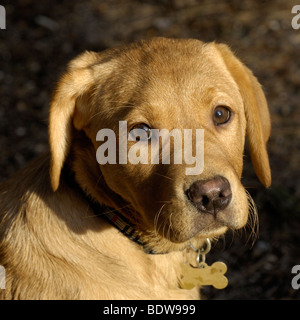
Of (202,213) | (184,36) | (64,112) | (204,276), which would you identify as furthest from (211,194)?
(184,36)

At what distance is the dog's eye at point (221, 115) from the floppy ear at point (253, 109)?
1.09 ft

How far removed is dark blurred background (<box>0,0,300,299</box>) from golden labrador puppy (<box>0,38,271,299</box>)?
7.83 feet

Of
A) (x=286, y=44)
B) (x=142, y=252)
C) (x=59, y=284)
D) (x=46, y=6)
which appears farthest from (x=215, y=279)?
(x=46, y=6)

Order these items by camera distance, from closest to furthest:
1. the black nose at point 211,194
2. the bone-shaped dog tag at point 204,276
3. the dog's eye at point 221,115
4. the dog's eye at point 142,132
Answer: the black nose at point 211,194 < the dog's eye at point 142,132 < the dog's eye at point 221,115 < the bone-shaped dog tag at point 204,276

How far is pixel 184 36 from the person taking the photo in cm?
863

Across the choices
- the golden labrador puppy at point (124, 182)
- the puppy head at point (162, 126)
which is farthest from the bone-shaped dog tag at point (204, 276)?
the puppy head at point (162, 126)

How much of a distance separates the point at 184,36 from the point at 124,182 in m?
5.61

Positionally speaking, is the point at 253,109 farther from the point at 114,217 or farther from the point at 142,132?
the point at 114,217

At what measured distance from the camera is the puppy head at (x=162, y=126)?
10.4 feet

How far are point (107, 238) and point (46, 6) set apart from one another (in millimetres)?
6858

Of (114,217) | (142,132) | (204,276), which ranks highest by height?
(142,132)

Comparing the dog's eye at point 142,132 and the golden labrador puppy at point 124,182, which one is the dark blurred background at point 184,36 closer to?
the golden labrador puppy at point 124,182

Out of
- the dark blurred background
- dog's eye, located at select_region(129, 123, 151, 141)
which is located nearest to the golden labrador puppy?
dog's eye, located at select_region(129, 123, 151, 141)

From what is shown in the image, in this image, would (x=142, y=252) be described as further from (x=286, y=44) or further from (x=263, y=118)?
(x=286, y=44)
